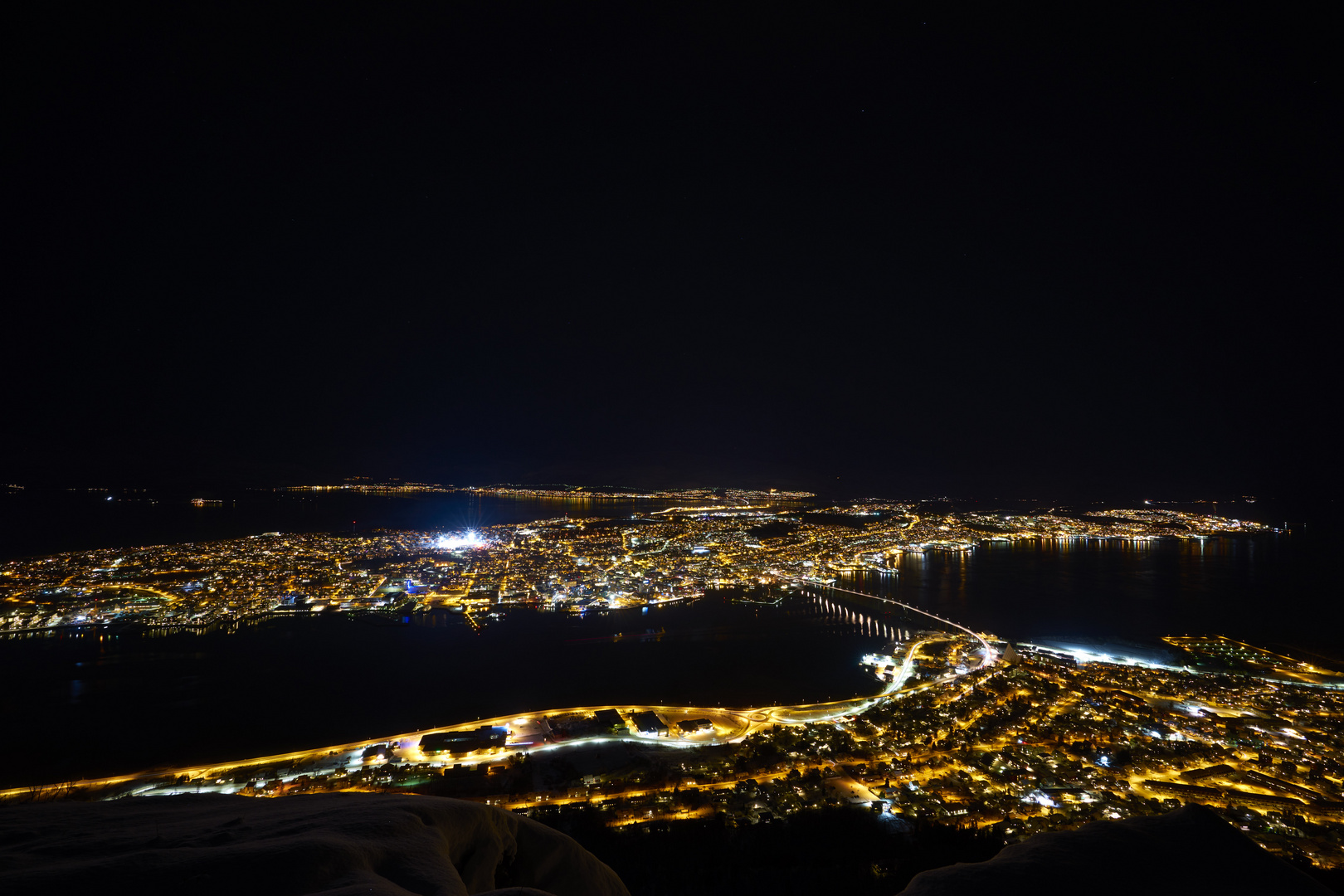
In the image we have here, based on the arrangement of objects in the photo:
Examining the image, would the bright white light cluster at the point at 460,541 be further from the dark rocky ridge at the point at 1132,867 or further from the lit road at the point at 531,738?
the dark rocky ridge at the point at 1132,867

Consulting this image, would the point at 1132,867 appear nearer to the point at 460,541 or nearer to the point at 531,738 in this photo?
the point at 531,738

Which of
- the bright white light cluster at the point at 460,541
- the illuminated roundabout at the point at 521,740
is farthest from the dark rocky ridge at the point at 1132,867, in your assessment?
the bright white light cluster at the point at 460,541

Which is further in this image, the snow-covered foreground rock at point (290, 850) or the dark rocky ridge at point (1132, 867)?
the dark rocky ridge at point (1132, 867)

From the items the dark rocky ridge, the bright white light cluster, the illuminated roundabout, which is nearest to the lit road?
the illuminated roundabout

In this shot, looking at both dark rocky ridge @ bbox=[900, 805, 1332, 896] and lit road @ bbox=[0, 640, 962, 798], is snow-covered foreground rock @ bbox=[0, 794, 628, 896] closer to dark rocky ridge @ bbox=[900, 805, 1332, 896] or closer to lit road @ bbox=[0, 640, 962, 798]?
dark rocky ridge @ bbox=[900, 805, 1332, 896]

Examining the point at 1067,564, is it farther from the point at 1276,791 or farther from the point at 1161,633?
the point at 1276,791

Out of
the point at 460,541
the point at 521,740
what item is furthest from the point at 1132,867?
the point at 460,541
